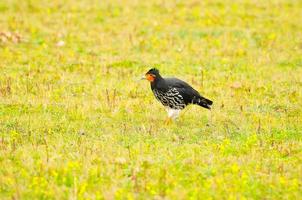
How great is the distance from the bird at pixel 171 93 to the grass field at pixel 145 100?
0.31 meters

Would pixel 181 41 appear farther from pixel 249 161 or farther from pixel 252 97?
pixel 249 161

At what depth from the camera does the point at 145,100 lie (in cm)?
1491

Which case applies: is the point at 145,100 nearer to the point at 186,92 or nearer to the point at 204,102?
the point at 204,102

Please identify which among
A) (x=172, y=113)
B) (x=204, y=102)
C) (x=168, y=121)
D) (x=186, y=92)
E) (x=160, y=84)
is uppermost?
(x=160, y=84)

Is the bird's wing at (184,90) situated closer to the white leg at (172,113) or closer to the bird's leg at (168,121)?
the white leg at (172,113)

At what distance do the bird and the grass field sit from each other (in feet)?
1.01

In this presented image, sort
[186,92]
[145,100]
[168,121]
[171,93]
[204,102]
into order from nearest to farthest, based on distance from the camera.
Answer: [171,93], [168,121], [186,92], [204,102], [145,100]

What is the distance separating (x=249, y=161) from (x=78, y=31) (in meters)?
12.4

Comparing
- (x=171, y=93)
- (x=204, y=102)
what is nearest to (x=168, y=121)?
(x=171, y=93)

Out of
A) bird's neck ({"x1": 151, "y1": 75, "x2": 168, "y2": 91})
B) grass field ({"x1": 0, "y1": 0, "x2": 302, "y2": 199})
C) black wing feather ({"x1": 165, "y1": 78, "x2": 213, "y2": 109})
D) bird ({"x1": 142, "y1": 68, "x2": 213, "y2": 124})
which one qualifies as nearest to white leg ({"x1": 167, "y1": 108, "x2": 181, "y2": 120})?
bird ({"x1": 142, "y1": 68, "x2": 213, "y2": 124})

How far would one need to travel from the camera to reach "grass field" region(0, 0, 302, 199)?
9.67 meters

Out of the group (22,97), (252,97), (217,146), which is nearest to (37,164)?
(217,146)

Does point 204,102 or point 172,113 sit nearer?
point 172,113

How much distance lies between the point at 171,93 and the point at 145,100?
2072 millimetres
